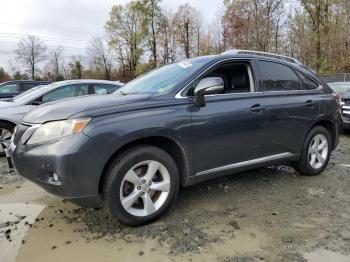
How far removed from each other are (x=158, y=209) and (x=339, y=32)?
1335 inches

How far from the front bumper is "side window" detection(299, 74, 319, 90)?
3224 mm

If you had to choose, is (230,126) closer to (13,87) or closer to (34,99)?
(34,99)

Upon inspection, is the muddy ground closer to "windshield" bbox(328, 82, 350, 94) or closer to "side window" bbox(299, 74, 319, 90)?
"side window" bbox(299, 74, 319, 90)

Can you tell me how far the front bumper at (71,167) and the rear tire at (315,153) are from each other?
10.1 feet

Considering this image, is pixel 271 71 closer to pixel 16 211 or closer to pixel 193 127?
pixel 193 127

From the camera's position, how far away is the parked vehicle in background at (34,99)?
23.6 feet

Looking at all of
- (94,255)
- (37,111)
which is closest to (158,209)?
(94,255)

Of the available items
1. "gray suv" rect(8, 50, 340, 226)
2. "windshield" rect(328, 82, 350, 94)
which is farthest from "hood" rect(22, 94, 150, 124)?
"windshield" rect(328, 82, 350, 94)

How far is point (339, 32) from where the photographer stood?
3331 cm

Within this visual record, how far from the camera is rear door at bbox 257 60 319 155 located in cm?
482

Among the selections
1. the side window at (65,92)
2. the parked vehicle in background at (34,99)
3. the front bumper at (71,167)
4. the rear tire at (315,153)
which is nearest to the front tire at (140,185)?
the front bumper at (71,167)

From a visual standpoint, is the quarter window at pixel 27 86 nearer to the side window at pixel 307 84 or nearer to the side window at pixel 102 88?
the side window at pixel 102 88

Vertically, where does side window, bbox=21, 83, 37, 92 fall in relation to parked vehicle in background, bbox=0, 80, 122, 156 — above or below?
above

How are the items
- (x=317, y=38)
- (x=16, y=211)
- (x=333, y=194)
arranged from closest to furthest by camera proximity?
1. (x=16, y=211)
2. (x=333, y=194)
3. (x=317, y=38)
